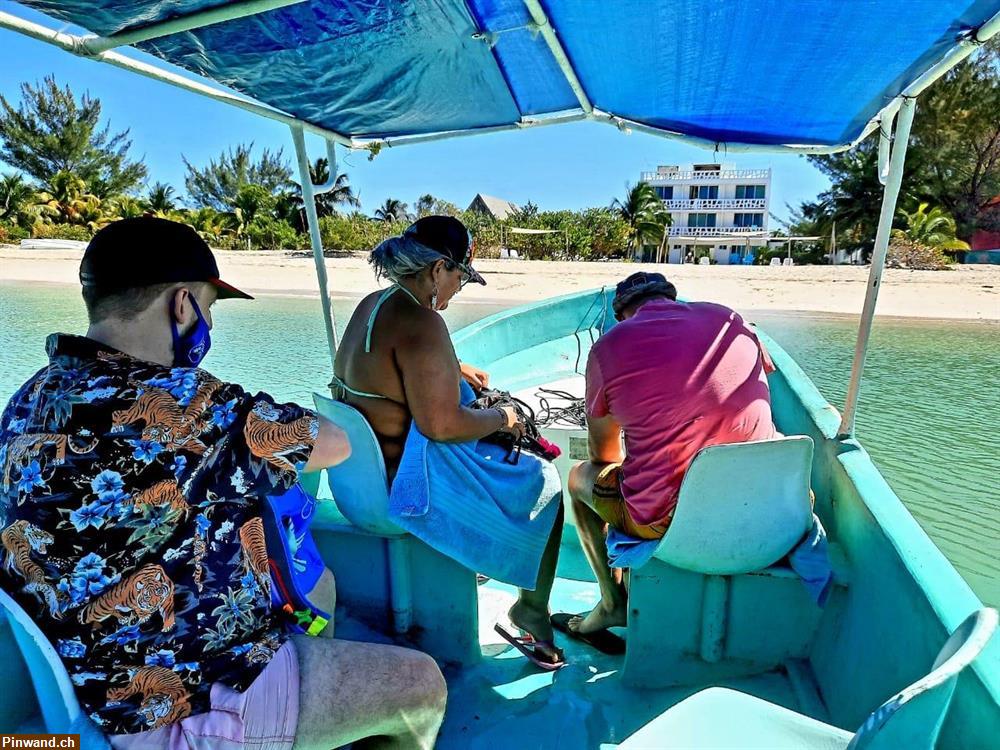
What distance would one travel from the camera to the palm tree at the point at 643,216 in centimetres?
3588

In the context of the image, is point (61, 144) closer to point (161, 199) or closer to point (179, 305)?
point (161, 199)

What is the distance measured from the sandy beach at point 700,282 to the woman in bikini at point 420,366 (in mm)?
13800

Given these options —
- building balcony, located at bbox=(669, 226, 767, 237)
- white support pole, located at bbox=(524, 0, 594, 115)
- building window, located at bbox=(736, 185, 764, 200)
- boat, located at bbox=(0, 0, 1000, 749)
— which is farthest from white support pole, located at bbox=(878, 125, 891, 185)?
building window, located at bbox=(736, 185, 764, 200)

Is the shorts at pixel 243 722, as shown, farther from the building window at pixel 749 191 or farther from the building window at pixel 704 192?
the building window at pixel 749 191

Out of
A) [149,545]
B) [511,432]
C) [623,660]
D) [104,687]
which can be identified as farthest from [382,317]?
[623,660]

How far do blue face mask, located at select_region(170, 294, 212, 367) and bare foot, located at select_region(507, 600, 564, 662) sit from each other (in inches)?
50.5

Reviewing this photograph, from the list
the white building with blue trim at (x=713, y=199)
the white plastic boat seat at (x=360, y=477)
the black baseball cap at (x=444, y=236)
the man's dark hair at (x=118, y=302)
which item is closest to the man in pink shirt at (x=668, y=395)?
the black baseball cap at (x=444, y=236)

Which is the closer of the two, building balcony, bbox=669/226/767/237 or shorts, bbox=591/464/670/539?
shorts, bbox=591/464/670/539

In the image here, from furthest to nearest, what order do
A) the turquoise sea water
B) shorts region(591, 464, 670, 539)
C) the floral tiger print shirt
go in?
the turquoise sea water → shorts region(591, 464, 670, 539) → the floral tiger print shirt

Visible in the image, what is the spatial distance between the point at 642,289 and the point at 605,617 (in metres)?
1.06

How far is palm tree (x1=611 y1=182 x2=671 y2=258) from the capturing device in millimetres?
35875

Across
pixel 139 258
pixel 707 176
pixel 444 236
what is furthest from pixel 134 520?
pixel 707 176

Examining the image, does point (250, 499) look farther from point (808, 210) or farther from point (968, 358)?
point (808, 210)

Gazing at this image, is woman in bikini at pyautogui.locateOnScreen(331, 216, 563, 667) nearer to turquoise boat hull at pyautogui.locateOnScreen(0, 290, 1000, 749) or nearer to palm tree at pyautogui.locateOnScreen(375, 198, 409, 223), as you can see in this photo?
turquoise boat hull at pyautogui.locateOnScreen(0, 290, 1000, 749)
